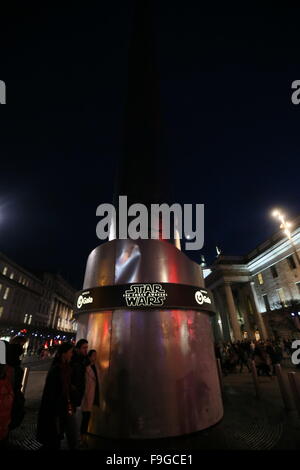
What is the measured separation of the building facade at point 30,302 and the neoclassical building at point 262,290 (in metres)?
36.9

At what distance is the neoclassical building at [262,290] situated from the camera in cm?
3744

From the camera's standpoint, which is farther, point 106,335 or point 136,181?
point 136,181

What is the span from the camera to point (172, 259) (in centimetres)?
691

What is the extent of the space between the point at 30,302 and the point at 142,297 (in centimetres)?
6035

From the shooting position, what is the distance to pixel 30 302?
5600cm

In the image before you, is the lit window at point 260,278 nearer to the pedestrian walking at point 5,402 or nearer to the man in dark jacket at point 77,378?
the man in dark jacket at point 77,378

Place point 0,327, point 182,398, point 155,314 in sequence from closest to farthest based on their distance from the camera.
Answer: point 182,398 → point 155,314 → point 0,327

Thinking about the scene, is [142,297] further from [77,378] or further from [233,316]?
[233,316]

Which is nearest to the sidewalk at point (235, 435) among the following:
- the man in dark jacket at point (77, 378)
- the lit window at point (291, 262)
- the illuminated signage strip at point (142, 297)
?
the man in dark jacket at point (77, 378)

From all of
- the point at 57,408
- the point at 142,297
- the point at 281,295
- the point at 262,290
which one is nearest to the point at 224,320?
the point at 262,290

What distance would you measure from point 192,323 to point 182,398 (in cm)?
179

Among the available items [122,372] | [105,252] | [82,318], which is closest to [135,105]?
[105,252]

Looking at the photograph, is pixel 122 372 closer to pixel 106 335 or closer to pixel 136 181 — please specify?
pixel 106 335

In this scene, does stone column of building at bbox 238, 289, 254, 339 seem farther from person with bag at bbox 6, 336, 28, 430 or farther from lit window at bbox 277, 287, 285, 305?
person with bag at bbox 6, 336, 28, 430
